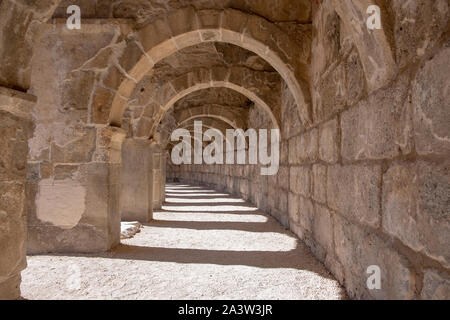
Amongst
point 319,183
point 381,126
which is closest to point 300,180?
point 319,183

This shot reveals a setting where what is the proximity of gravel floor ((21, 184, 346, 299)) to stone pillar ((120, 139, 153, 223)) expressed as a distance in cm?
117

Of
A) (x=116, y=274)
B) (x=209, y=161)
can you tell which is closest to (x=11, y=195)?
(x=116, y=274)

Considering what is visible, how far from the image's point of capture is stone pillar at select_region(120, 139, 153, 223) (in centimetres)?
593

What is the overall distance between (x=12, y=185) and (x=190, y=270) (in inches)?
72.4

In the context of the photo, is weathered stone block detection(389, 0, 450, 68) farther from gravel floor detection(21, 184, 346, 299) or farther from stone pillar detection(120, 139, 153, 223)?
stone pillar detection(120, 139, 153, 223)

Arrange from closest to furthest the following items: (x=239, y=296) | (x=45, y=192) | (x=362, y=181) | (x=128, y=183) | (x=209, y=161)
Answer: (x=362, y=181) < (x=239, y=296) < (x=45, y=192) < (x=128, y=183) < (x=209, y=161)

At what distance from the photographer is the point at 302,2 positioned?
3.82m

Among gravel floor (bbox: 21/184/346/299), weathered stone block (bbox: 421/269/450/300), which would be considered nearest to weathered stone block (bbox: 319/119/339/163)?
gravel floor (bbox: 21/184/346/299)

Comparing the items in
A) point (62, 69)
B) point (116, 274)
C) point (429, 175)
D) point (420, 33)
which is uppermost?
point (62, 69)

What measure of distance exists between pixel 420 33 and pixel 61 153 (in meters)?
3.71

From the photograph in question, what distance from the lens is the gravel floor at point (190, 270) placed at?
2.44 metres

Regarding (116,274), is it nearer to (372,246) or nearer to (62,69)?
(372,246)

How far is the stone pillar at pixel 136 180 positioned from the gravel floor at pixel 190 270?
3.85 feet

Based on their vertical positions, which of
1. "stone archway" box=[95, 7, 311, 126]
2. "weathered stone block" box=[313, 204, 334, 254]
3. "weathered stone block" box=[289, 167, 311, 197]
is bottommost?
"weathered stone block" box=[313, 204, 334, 254]
